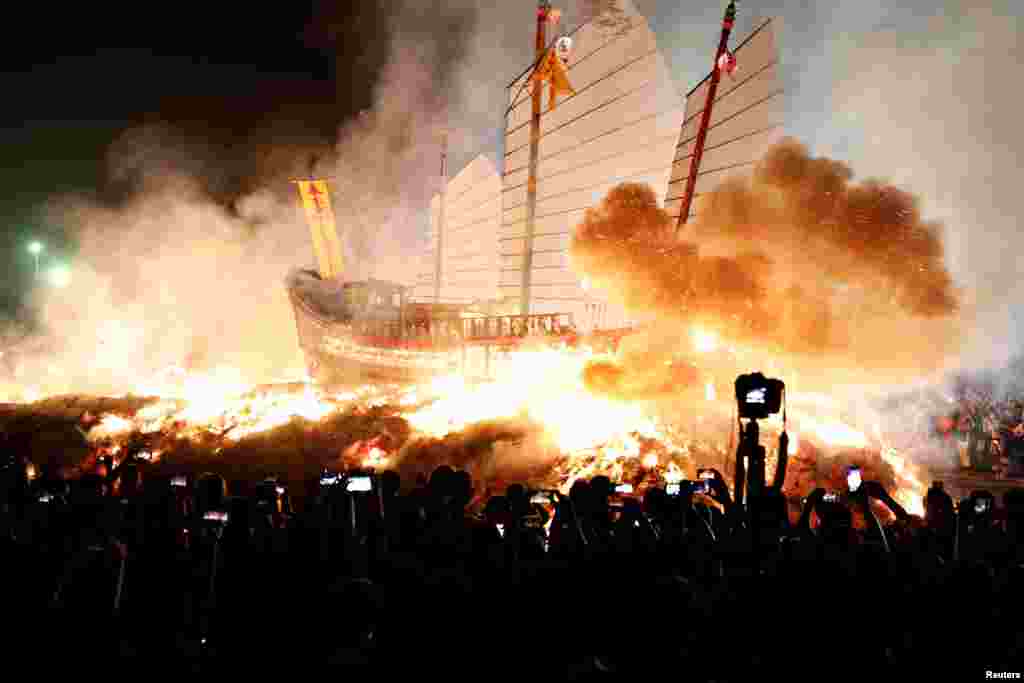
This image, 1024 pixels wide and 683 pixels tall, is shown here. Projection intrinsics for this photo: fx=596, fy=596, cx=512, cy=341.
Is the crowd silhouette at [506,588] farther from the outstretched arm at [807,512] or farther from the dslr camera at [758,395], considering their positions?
the dslr camera at [758,395]

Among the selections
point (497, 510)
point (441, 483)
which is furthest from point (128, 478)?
point (497, 510)

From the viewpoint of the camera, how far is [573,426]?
1130cm

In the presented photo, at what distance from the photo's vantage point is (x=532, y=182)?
68.3 ft

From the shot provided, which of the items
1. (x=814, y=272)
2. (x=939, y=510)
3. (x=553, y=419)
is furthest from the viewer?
(x=814, y=272)

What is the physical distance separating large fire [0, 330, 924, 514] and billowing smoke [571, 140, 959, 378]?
4.00ft

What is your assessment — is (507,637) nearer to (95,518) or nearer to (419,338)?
(95,518)

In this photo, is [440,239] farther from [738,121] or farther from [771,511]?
[771,511]

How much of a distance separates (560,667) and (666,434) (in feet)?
26.1

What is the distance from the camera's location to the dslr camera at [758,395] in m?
Result: 3.77

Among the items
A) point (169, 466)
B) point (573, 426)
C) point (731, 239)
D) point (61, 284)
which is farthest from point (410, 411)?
point (61, 284)

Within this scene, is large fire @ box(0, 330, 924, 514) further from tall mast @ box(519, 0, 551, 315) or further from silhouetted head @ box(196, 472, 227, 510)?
silhouetted head @ box(196, 472, 227, 510)

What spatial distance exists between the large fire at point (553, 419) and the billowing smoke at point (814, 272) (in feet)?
4.00

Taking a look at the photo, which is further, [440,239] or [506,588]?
[440,239]

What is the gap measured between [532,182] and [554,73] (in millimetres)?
3681
